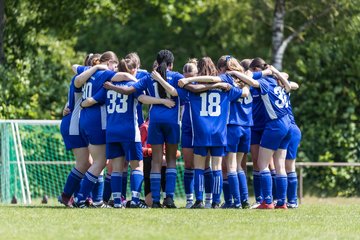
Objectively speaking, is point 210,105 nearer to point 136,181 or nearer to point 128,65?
point 128,65

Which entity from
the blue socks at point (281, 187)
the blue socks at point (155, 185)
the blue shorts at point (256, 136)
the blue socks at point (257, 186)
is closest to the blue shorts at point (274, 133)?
the blue socks at point (281, 187)

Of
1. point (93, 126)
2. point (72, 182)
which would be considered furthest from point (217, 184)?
point (72, 182)

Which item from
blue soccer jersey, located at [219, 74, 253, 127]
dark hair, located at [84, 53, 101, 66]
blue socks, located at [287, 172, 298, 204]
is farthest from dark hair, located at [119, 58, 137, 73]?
blue socks, located at [287, 172, 298, 204]

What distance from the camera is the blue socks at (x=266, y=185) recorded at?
15.4 meters

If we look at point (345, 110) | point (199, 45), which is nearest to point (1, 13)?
point (345, 110)

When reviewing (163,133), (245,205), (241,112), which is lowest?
(245,205)

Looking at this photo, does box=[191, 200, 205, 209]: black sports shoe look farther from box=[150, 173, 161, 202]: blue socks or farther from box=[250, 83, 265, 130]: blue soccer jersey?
box=[250, 83, 265, 130]: blue soccer jersey

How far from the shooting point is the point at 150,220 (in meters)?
12.9

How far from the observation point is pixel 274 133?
1530 centimetres

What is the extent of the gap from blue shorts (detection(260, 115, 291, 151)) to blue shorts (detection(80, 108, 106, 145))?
2244mm

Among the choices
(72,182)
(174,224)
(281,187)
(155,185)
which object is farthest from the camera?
(281,187)

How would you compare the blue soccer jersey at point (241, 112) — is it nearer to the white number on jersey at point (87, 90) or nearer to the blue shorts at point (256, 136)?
the blue shorts at point (256, 136)

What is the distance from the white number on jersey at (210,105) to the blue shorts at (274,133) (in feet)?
2.64

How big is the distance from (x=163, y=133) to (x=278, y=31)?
12.6 meters
